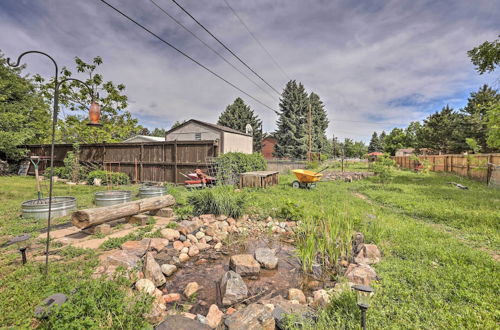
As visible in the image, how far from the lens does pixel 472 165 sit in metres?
11.2

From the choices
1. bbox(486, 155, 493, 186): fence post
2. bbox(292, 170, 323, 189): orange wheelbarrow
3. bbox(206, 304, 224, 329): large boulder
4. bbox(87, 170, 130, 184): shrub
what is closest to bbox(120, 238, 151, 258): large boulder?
bbox(206, 304, 224, 329): large boulder

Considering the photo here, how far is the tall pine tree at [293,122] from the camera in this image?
1043 inches

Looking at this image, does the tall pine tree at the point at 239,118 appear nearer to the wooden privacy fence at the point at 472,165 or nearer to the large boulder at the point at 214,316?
the wooden privacy fence at the point at 472,165

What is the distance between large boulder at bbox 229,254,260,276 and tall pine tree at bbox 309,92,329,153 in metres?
27.0

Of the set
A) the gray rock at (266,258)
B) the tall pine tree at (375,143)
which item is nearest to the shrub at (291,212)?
the gray rock at (266,258)

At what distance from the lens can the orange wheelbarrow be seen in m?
8.19

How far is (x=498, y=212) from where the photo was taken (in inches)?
193

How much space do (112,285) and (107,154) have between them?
10166 mm

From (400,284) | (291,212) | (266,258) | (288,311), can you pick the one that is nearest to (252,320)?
(288,311)

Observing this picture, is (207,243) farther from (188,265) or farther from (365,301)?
(365,301)

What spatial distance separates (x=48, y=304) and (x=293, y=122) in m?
26.8

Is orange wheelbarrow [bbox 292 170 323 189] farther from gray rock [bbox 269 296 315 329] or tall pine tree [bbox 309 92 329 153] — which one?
tall pine tree [bbox 309 92 329 153]

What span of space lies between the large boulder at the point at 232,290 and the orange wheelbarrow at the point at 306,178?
6251 mm

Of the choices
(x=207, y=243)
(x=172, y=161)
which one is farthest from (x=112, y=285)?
(x=172, y=161)
